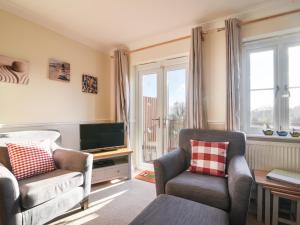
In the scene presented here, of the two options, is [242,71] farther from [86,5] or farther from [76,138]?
[76,138]

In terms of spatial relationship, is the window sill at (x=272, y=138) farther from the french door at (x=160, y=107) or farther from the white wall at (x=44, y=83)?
the white wall at (x=44, y=83)

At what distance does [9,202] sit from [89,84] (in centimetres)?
233

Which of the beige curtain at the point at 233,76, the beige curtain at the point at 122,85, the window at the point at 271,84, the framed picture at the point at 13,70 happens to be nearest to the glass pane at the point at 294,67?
the window at the point at 271,84

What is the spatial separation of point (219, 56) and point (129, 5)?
140 centimetres

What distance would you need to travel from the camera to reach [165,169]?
1815 millimetres

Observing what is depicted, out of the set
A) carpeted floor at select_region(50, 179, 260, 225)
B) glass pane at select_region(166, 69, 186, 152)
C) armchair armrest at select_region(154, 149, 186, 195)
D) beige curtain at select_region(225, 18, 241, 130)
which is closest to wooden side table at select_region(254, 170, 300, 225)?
carpeted floor at select_region(50, 179, 260, 225)

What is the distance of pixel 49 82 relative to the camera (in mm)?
2732

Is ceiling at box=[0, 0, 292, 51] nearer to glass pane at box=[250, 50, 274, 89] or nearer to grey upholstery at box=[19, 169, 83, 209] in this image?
glass pane at box=[250, 50, 274, 89]

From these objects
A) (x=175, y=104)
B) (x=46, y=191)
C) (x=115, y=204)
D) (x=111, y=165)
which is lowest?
(x=115, y=204)

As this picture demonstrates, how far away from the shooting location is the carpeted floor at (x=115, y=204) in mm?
1837

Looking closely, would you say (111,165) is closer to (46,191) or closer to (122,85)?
(46,191)

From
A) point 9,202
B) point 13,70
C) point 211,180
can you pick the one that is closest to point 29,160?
point 9,202

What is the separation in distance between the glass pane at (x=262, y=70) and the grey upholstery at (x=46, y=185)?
252 centimetres

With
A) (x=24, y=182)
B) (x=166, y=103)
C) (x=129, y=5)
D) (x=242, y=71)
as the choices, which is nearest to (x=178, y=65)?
(x=166, y=103)
